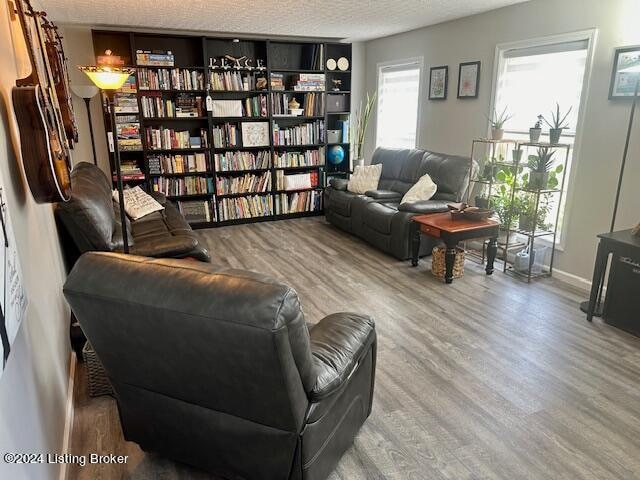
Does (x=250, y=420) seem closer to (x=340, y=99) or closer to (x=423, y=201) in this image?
(x=423, y=201)

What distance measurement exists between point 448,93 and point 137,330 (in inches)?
176

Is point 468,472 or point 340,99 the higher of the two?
point 340,99

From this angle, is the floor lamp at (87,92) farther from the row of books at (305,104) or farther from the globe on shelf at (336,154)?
the globe on shelf at (336,154)

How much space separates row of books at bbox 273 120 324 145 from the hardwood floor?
2.40 meters

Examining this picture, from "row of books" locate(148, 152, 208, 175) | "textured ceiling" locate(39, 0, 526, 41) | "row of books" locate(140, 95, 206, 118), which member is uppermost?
"textured ceiling" locate(39, 0, 526, 41)

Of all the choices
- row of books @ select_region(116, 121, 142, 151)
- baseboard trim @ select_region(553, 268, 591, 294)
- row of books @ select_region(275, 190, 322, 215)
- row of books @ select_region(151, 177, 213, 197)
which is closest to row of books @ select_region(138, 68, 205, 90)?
row of books @ select_region(116, 121, 142, 151)

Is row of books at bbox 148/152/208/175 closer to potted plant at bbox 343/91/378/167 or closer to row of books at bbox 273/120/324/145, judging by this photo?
row of books at bbox 273/120/324/145

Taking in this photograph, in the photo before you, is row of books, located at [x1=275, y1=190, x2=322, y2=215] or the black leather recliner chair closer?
the black leather recliner chair

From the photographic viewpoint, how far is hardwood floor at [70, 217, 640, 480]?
1871 millimetres

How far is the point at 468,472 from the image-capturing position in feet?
5.99

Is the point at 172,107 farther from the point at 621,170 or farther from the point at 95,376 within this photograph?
the point at 621,170

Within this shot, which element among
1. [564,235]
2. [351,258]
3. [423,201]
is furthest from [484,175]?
[351,258]

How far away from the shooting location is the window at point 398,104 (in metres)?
5.55

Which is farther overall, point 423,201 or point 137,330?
point 423,201
